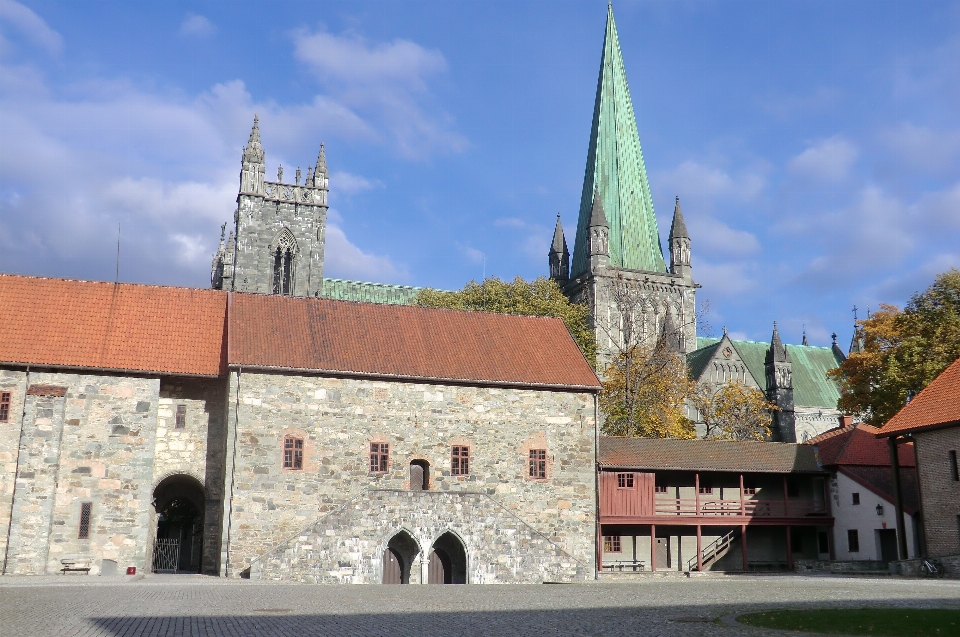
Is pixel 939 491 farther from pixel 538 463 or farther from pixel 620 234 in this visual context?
pixel 620 234

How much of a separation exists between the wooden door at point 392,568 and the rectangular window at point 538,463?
561 cm

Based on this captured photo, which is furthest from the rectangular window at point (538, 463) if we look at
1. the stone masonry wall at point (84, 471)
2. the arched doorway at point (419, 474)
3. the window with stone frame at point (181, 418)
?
the stone masonry wall at point (84, 471)

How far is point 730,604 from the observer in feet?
67.3

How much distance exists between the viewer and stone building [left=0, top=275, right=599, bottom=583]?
30.2m

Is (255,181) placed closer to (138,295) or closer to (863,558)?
(138,295)

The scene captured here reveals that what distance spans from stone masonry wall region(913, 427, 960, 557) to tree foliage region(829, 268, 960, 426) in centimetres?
964

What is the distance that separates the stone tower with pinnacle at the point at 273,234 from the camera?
69.8 m

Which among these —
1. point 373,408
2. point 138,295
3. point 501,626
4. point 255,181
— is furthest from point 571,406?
point 255,181

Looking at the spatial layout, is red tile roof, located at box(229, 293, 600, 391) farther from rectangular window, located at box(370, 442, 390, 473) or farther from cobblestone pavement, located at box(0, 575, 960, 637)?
cobblestone pavement, located at box(0, 575, 960, 637)

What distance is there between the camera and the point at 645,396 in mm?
54625

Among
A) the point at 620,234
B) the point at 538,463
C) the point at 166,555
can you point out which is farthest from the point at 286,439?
the point at 620,234

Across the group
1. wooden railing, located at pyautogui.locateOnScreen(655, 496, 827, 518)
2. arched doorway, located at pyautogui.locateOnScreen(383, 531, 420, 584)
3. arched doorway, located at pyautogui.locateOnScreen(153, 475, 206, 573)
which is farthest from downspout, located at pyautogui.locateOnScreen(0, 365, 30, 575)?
wooden railing, located at pyautogui.locateOnScreen(655, 496, 827, 518)

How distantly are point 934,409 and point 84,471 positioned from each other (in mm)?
28608

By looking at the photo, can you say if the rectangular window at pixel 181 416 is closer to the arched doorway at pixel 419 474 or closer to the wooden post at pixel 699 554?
the arched doorway at pixel 419 474
